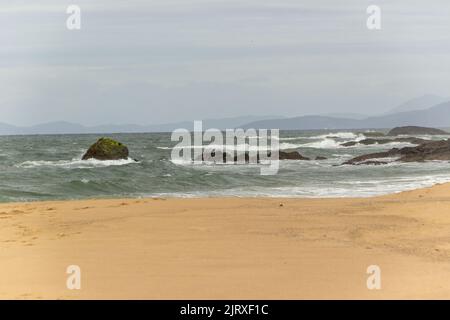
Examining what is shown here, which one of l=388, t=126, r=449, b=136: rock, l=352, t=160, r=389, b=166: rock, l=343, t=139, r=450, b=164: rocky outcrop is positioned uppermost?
l=343, t=139, r=450, b=164: rocky outcrop

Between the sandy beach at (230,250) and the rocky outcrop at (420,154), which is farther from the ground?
the sandy beach at (230,250)

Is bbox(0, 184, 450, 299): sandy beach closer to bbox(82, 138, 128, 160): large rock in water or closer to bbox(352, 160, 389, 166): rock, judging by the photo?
bbox(352, 160, 389, 166): rock

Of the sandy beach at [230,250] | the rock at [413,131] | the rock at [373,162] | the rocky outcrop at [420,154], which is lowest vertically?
the rock at [413,131]

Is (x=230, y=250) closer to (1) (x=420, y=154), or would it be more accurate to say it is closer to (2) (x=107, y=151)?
(1) (x=420, y=154)

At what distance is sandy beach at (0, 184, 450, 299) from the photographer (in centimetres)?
597

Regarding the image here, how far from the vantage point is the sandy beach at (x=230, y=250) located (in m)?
5.97

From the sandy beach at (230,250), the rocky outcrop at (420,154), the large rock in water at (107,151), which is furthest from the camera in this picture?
the large rock in water at (107,151)

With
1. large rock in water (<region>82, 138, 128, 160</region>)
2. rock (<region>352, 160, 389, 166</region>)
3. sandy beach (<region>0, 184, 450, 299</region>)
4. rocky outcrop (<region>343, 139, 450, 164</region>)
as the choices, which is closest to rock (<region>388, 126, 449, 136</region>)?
rocky outcrop (<region>343, 139, 450, 164</region>)

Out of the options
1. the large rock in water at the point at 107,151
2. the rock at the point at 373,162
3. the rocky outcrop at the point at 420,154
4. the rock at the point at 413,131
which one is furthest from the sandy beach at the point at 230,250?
the rock at the point at 413,131

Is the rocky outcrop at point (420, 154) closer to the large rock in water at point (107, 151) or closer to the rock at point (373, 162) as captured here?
the rock at point (373, 162)

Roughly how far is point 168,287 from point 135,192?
1262 centimetres
